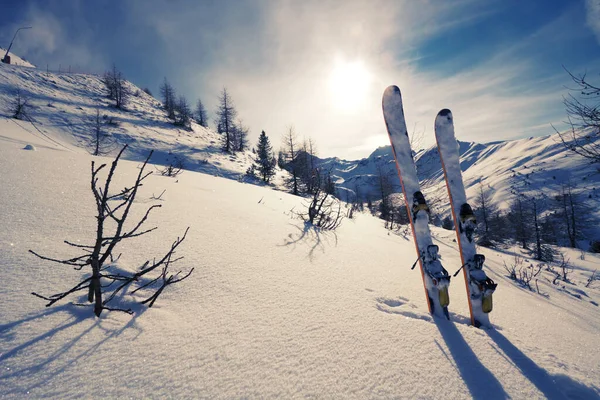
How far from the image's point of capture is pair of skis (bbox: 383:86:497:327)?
1721 mm

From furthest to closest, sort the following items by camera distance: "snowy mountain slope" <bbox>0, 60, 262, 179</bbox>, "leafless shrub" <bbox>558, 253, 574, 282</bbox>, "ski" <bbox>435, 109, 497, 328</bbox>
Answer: "snowy mountain slope" <bbox>0, 60, 262, 179</bbox>, "leafless shrub" <bbox>558, 253, 574, 282</bbox>, "ski" <bbox>435, 109, 497, 328</bbox>

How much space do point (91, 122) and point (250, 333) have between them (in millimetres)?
25481

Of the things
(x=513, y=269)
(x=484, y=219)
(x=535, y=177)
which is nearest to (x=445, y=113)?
(x=513, y=269)

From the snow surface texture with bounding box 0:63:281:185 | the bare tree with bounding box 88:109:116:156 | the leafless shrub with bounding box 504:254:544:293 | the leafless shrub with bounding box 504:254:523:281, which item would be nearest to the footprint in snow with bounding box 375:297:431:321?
the leafless shrub with bounding box 504:254:544:293

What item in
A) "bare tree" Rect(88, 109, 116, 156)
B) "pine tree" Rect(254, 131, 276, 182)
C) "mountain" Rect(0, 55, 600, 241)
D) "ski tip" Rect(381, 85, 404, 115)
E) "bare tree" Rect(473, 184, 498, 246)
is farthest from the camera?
"pine tree" Rect(254, 131, 276, 182)

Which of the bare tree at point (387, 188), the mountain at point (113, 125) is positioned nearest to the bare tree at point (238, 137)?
the mountain at point (113, 125)

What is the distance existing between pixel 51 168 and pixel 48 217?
5.06 feet

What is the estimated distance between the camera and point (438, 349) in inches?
48.5

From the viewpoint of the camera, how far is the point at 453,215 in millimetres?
2354

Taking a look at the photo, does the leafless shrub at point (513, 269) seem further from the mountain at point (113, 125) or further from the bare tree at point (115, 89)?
the bare tree at point (115, 89)

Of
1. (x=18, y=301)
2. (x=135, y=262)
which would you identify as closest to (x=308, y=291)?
(x=135, y=262)

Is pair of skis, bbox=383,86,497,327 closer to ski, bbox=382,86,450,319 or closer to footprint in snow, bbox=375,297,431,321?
ski, bbox=382,86,450,319

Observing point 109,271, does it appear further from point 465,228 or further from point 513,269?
point 513,269

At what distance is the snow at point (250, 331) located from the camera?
820mm
